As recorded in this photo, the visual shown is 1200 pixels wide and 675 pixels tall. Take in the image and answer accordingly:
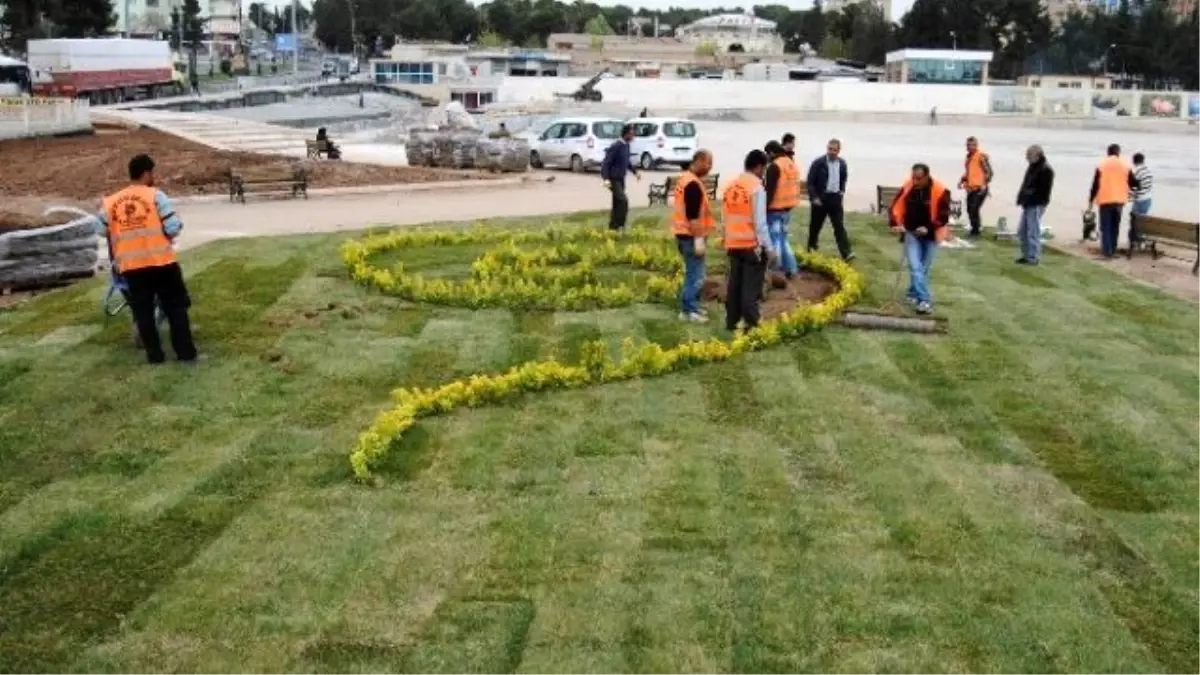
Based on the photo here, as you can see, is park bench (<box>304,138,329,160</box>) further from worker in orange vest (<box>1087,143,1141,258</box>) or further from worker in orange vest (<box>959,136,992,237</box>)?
worker in orange vest (<box>1087,143,1141,258</box>)

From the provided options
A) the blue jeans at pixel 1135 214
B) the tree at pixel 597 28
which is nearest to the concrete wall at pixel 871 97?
the blue jeans at pixel 1135 214

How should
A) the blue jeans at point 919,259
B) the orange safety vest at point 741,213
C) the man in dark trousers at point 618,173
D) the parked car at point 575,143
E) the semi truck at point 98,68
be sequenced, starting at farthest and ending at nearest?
the semi truck at point 98,68, the parked car at point 575,143, the man in dark trousers at point 618,173, the blue jeans at point 919,259, the orange safety vest at point 741,213

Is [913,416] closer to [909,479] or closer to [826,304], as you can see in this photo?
[909,479]

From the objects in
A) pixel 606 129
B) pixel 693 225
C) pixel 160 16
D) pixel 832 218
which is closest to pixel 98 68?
pixel 606 129

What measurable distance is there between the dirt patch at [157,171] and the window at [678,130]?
23.2ft

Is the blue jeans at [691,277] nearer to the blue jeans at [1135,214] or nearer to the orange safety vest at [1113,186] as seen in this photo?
the orange safety vest at [1113,186]

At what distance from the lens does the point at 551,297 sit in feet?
44.1

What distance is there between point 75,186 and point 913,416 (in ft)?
76.9

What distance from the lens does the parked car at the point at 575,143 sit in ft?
112

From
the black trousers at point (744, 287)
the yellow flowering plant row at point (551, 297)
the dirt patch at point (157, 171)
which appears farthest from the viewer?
the dirt patch at point (157, 171)

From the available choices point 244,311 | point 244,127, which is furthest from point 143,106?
point 244,311

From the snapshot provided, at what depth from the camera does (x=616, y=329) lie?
12328 millimetres

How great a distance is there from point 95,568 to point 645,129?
29.7 metres

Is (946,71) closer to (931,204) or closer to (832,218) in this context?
(832,218)
